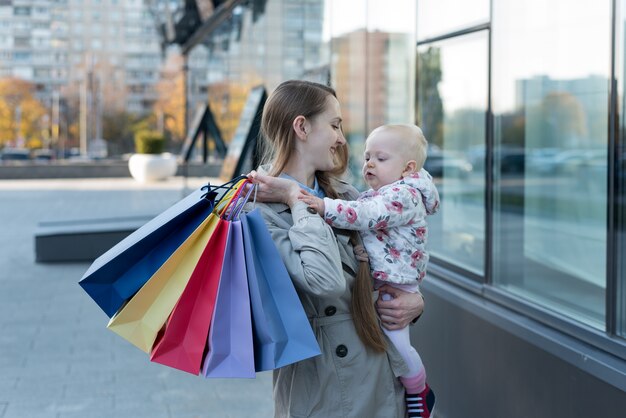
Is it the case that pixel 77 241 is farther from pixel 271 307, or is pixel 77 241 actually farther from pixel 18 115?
pixel 18 115

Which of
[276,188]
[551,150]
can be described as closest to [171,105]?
[551,150]

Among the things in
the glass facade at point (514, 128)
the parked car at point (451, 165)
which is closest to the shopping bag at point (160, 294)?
the glass facade at point (514, 128)

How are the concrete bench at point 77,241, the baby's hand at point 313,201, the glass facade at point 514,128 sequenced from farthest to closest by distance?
the concrete bench at point 77,241 < the glass facade at point 514,128 < the baby's hand at point 313,201

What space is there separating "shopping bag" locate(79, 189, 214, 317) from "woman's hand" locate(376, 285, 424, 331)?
62cm

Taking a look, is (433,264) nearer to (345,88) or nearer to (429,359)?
(429,359)

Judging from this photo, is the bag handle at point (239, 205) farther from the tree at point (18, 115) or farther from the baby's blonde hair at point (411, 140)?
the tree at point (18, 115)

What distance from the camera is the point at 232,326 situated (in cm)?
226

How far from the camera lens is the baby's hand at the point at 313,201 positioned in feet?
8.02

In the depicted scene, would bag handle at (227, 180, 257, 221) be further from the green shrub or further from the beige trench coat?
the green shrub

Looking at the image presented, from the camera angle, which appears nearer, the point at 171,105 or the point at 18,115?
the point at 18,115

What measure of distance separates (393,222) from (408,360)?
0.45 m

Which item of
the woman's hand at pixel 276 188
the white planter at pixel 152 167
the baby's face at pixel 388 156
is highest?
the white planter at pixel 152 167

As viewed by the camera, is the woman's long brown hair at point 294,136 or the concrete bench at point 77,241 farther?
the concrete bench at point 77,241

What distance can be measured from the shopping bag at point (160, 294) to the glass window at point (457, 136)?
3135mm
